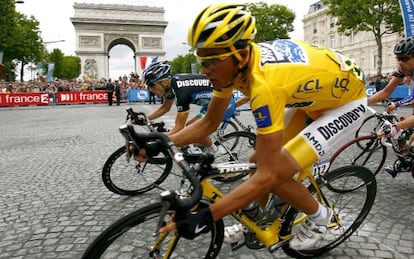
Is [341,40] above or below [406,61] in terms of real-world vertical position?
above

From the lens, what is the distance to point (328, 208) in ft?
9.55

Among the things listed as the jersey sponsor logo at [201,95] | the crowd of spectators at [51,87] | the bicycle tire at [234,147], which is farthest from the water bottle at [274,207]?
the crowd of spectators at [51,87]

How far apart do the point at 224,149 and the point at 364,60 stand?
73.1 meters

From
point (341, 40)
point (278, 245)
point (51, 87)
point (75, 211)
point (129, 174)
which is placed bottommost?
point (75, 211)

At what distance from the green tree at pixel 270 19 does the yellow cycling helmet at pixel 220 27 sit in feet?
194

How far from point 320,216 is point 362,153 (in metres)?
2.32

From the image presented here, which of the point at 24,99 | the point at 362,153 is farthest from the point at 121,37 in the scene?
the point at 362,153

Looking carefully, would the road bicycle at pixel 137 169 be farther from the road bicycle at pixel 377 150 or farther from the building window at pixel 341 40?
the building window at pixel 341 40

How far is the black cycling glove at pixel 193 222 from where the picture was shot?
187cm

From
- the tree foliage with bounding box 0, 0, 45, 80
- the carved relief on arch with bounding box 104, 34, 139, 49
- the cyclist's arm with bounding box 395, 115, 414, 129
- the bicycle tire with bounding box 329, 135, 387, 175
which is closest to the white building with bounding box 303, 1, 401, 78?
the carved relief on arch with bounding box 104, 34, 139, 49

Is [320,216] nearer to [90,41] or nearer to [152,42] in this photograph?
[152,42]

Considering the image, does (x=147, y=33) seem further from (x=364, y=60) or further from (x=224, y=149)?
(x=224, y=149)

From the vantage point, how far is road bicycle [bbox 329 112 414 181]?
4.46 metres

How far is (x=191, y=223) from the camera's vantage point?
6.17 feet
